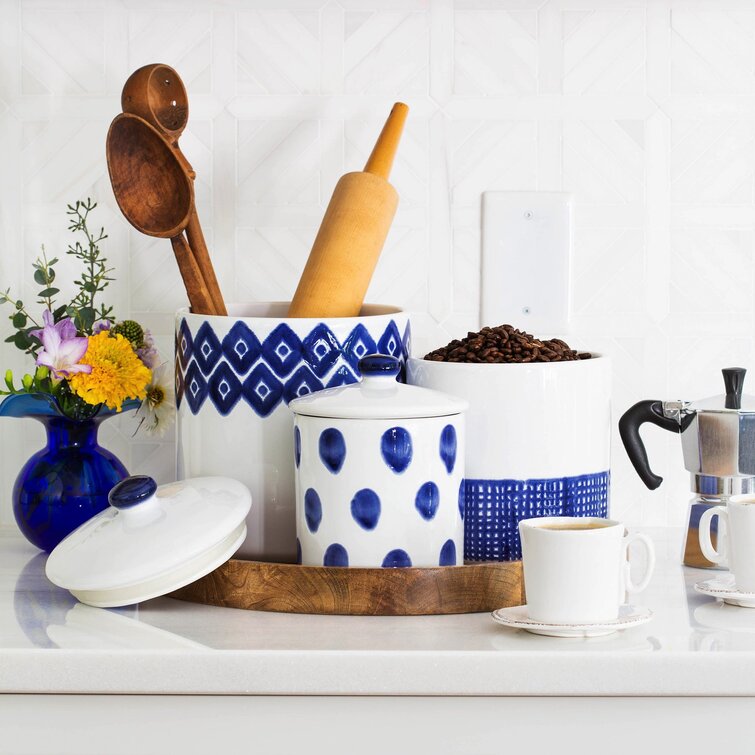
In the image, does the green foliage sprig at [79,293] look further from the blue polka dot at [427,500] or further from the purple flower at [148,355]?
the blue polka dot at [427,500]

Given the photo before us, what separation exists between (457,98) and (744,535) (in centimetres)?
55

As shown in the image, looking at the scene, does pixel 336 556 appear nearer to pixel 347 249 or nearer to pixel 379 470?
pixel 379 470

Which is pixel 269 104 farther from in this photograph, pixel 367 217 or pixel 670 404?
pixel 670 404

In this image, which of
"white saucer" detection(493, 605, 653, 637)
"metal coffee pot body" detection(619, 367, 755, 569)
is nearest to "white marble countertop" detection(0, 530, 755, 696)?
"white saucer" detection(493, 605, 653, 637)

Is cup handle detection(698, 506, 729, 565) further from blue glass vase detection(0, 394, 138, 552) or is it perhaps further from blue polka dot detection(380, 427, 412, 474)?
blue glass vase detection(0, 394, 138, 552)

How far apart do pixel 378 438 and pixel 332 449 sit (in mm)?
36

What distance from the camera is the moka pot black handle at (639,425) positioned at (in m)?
0.90

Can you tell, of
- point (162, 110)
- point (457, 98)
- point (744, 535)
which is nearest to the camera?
point (744, 535)

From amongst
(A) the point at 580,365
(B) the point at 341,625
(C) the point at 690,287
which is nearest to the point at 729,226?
(C) the point at 690,287

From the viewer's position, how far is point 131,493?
733 mm

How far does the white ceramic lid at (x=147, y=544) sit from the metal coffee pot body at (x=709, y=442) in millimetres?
371

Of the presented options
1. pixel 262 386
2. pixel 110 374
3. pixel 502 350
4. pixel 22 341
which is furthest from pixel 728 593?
pixel 22 341

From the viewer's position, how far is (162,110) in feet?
2.87

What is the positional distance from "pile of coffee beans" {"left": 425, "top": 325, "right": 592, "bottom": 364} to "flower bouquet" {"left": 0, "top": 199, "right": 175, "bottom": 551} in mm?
282
